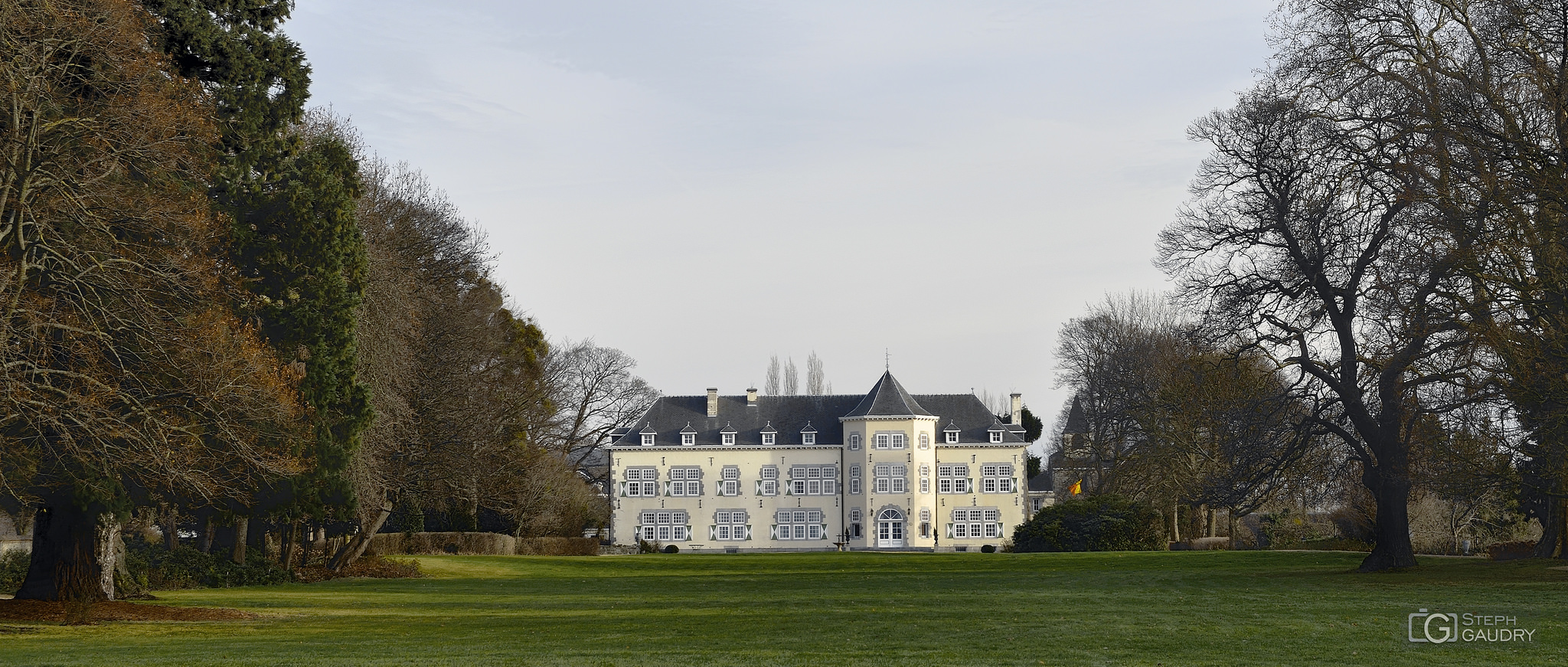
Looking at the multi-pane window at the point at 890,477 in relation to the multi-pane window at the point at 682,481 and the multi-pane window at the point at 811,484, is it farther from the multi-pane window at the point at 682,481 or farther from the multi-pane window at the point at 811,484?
the multi-pane window at the point at 682,481

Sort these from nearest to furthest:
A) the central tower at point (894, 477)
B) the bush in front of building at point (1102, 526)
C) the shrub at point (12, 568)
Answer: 1. the shrub at point (12, 568)
2. the bush in front of building at point (1102, 526)
3. the central tower at point (894, 477)

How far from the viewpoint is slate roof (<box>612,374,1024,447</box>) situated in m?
65.2

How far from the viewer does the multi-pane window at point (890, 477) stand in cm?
6369

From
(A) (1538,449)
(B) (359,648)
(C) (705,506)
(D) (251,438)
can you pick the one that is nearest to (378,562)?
(D) (251,438)

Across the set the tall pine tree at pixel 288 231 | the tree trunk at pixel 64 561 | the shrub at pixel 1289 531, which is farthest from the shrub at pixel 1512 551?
the tree trunk at pixel 64 561

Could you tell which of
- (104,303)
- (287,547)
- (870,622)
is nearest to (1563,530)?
(870,622)

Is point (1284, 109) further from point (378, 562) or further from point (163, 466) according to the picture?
point (378, 562)

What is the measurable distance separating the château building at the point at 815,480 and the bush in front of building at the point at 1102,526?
1679 cm

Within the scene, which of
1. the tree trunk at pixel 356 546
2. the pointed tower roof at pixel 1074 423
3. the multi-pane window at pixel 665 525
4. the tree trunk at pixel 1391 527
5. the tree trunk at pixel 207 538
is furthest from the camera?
the multi-pane window at pixel 665 525

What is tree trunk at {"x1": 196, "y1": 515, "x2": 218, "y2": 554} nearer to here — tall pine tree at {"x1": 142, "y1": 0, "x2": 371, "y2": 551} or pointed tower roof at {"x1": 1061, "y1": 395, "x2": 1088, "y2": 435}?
tall pine tree at {"x1": 142, "y1": 0, "x2": 371, "y2": 551}

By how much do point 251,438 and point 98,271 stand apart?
315 centimetres

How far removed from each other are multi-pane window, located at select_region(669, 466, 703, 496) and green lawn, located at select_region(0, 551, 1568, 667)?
3606cm

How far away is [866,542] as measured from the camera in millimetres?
64062

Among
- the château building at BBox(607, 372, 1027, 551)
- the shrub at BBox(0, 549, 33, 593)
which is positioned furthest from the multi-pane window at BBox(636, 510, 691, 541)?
the shrub at BBox(0, 549, 33, 593)
